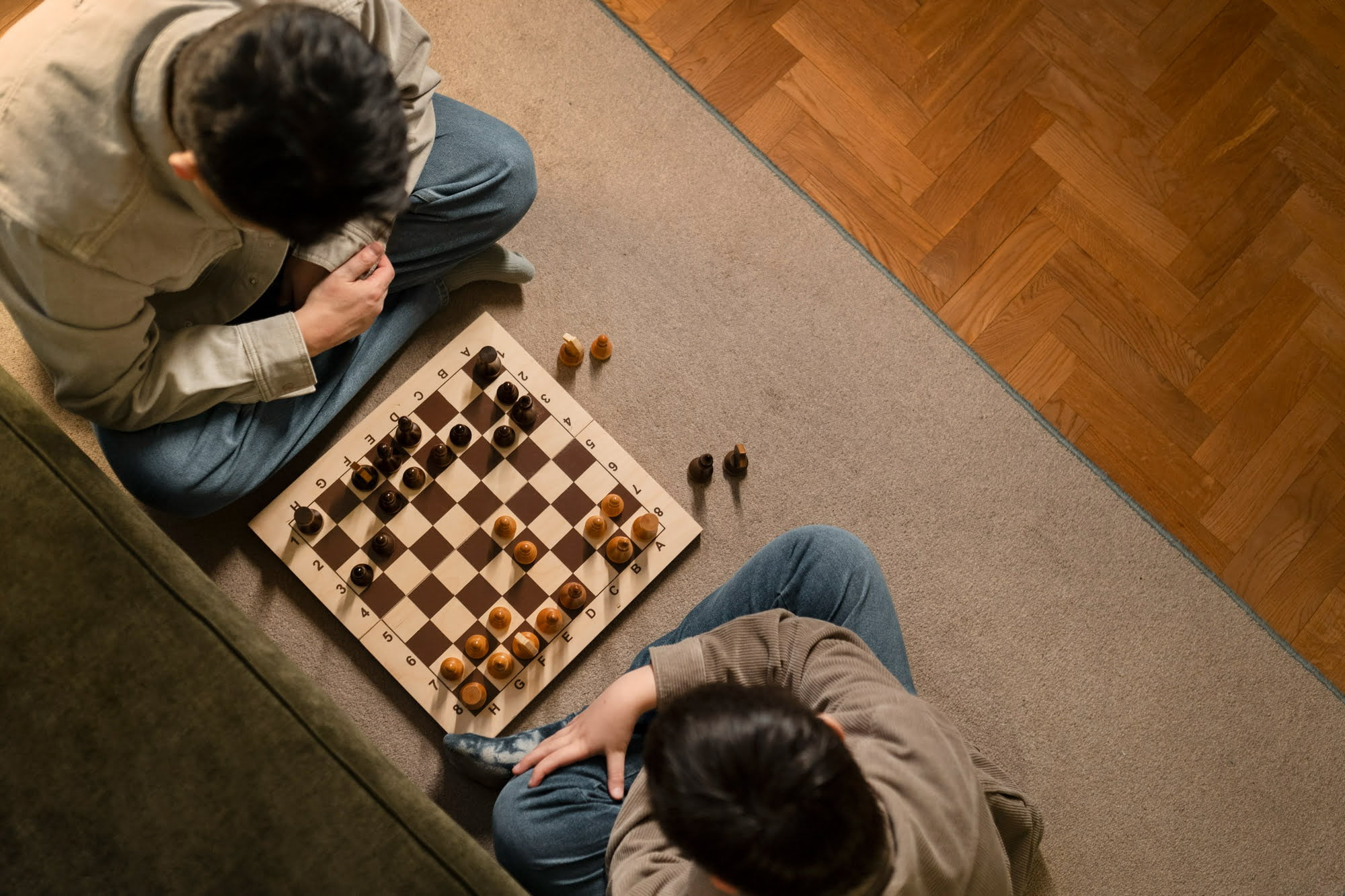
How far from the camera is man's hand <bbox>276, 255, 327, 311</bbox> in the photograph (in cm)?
143

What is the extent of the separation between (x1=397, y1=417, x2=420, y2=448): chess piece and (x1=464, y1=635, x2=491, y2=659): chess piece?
13.6 inches

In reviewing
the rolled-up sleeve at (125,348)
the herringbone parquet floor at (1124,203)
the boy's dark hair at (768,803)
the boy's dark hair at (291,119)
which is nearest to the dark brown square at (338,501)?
the rolled-up sleeve at (125,348)

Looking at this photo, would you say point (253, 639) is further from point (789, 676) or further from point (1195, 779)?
point (1195, 779)

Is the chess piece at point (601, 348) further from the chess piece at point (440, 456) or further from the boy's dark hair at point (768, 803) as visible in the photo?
the boy's dark hair at point (768, 803)

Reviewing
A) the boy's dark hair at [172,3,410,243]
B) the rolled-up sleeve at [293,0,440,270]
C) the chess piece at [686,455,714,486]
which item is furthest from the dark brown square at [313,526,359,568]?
the boy's dark hair at [172,3,410,243]

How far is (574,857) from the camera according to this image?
1.35 metres

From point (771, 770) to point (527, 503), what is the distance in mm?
814

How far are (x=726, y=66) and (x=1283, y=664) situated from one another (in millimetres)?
1544

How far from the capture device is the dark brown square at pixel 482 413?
1.65m

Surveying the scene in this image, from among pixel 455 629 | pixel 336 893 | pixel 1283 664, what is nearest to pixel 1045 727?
pixel 1283 664

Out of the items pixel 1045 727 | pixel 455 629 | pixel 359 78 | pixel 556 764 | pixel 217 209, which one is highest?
pixel 359 78

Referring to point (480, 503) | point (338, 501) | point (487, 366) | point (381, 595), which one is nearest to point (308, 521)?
point (338, 501)

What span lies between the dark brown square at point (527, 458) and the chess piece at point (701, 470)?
10.2 inches

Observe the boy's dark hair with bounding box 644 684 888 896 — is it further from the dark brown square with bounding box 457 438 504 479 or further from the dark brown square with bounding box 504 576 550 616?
the dark brown square with bounding box 457 438 504 479
